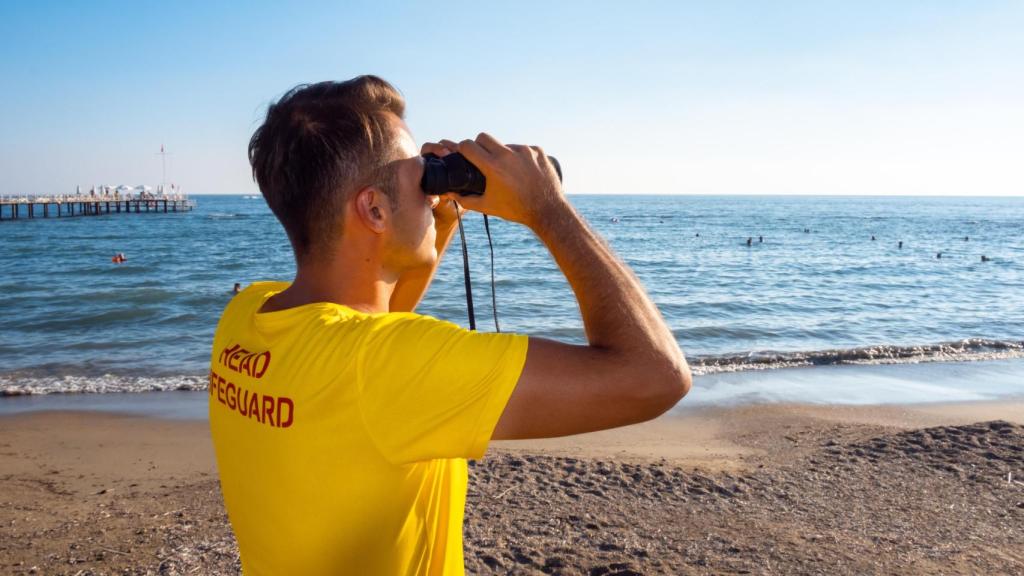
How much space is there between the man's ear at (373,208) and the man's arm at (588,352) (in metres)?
0.24

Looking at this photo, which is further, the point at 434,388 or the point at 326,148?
the point at 326,148

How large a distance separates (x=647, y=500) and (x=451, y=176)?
4982 mm

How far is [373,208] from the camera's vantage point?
4.96 ft

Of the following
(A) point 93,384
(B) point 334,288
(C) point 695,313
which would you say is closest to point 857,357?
(C) point 695,313

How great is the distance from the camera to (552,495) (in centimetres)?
600

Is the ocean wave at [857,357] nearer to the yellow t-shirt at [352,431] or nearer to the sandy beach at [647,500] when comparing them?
the sandy beach at [647,500]

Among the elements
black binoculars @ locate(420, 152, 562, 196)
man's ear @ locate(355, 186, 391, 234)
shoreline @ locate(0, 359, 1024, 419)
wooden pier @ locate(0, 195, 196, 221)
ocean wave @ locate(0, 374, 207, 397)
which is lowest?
ocean wave @ locate(0, 374, 207, 397)

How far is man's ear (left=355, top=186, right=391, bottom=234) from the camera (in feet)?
4.92

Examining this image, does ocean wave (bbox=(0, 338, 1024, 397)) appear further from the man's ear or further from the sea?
the man's ear

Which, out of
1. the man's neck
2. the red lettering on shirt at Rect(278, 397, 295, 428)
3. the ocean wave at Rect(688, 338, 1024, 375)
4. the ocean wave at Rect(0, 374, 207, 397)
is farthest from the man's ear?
the ocean wave at Rect(688, 338, 1024, 375)

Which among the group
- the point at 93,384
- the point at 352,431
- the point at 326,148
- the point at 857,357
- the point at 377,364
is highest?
the point at 326,148

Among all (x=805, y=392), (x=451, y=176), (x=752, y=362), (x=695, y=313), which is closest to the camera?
(x=451, y=176)

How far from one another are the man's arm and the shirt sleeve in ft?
0.13

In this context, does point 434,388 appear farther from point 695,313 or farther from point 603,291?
point 695,313
